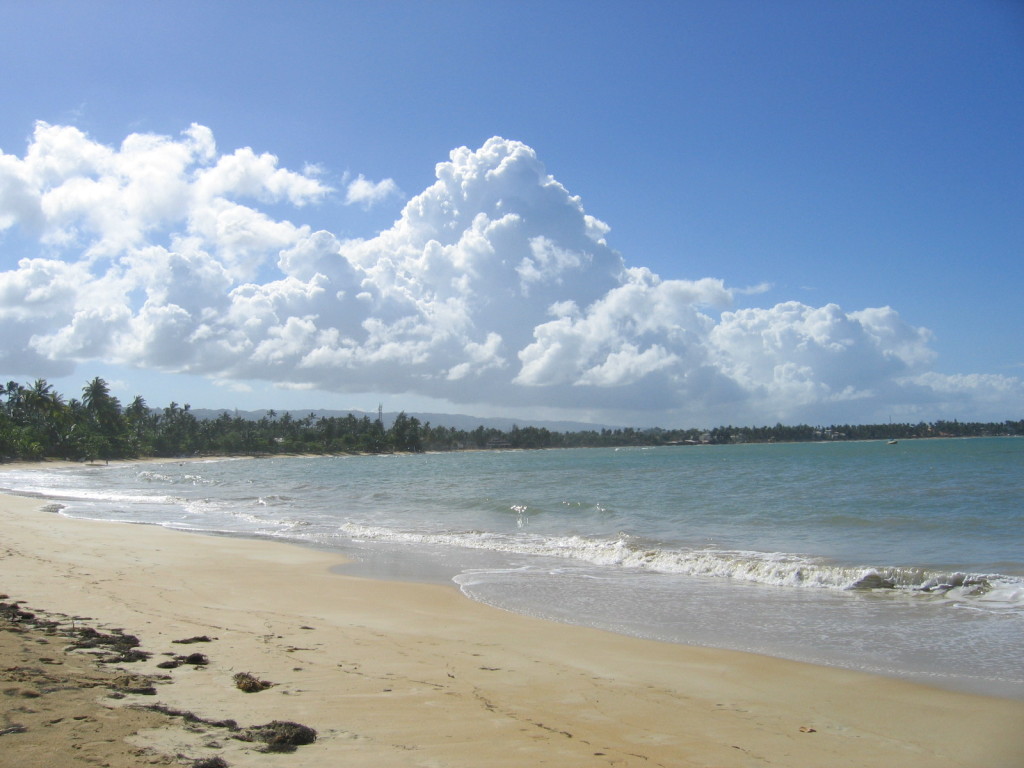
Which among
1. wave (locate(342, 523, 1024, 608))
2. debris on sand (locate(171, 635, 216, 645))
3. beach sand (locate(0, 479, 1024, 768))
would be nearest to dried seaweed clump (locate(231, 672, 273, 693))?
beach sand (locate(0, 479, 1024, 768))

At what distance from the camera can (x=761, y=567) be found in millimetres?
14531

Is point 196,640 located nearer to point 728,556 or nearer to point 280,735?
point 280,735

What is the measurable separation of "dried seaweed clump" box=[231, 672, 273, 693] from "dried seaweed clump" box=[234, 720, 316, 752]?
1.00 m

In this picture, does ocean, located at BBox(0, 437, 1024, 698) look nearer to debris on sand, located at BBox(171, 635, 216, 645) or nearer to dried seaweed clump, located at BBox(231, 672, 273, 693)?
debris on sand, located at BBox(171, 635, 216, 645)

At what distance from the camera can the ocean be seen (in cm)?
957

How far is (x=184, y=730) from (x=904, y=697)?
6849 mm

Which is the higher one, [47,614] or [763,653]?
[47,614]

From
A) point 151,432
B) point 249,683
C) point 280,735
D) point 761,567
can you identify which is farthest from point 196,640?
point 151,432

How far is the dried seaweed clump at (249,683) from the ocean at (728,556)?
539 cm

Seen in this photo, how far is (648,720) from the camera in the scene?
6.01m

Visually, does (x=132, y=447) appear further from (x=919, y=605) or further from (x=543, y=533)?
(x=919, y=605)

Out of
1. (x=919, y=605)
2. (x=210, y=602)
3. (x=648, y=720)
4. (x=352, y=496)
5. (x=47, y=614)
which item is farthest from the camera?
(x=352, y=496)

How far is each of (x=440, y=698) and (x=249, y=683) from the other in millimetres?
1743

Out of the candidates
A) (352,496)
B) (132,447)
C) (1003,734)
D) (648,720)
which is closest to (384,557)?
(648,720)
